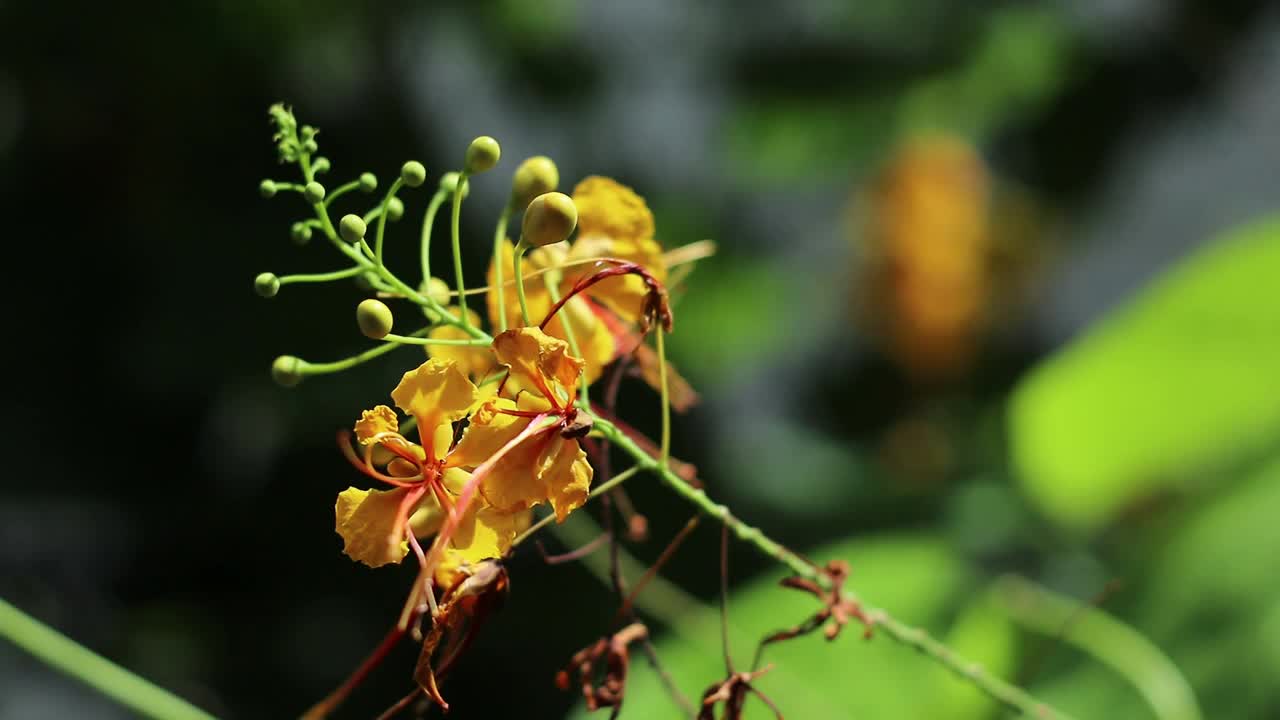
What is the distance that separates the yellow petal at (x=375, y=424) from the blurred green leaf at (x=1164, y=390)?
2.93ft

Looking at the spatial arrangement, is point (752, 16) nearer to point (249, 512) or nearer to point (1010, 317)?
point (1010, 317)

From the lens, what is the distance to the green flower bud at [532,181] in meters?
0.71

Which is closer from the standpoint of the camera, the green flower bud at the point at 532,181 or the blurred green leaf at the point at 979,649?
the green flower bud at the point at 532,181

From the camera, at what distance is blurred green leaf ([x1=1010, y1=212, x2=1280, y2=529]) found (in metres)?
1.23

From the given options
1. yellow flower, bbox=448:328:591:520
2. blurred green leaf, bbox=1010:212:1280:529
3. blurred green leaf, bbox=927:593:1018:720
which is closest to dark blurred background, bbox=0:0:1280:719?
blurred green leaf, bbox=1010:212:1280:529

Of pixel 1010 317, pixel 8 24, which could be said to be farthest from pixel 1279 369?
pixel 8 24

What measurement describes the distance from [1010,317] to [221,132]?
1678 millimetres

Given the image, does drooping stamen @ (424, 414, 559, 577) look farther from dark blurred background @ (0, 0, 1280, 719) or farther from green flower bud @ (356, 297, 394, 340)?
dark blurred background @ (0, 0, 1280, 719)

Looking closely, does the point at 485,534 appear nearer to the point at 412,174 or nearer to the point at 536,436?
the point at 536,436

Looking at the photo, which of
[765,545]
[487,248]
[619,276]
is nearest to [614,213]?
[619,276]

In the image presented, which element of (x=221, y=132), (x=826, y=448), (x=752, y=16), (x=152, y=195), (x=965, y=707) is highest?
(x=752, y=16)

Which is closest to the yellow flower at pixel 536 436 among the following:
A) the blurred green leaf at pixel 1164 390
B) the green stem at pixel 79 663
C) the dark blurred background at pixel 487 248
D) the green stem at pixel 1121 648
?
the green stem at pixel 79 663

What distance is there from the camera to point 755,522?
2.27 metres

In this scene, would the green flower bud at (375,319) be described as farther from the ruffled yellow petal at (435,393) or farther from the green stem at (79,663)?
the green stem at (79,663)
